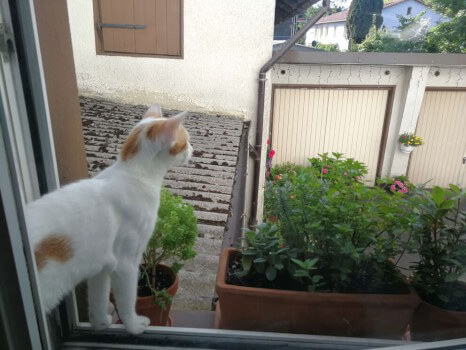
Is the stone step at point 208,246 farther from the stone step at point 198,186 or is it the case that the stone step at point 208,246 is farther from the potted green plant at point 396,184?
the potted green plant at point 396,184

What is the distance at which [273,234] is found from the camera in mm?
1005

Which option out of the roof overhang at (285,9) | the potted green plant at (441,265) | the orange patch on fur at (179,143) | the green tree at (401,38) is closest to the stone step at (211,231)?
the orange patch on fur at (179,143)

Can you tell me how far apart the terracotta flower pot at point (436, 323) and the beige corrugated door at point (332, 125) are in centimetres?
40

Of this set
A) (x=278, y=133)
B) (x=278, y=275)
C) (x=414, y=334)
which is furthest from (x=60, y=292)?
(x=278, y=133)

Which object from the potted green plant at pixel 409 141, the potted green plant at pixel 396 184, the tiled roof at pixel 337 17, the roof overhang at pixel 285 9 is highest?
the roof overhang at pixel 285 9

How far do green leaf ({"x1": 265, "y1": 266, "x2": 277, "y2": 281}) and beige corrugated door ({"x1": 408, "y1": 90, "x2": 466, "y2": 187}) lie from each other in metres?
0.48

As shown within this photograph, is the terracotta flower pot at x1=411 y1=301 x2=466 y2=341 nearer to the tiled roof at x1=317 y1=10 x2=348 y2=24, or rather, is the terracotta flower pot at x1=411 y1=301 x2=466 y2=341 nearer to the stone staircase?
the stone staircase

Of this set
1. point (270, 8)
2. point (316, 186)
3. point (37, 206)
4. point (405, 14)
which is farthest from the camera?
point (270, 8)

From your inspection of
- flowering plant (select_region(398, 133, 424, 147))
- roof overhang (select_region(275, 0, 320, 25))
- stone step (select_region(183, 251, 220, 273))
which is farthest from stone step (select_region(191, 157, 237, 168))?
flowering plant (select_region(398, 133, 424, 147))

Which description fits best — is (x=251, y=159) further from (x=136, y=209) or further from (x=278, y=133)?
(x=136, y=209)

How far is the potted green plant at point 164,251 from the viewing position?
878mm

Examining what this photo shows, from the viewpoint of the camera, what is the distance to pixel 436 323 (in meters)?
0.87

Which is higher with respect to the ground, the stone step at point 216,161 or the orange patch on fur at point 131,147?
the orange patch on fur at point 131,147

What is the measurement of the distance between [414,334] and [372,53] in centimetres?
76
